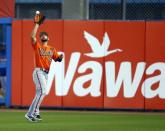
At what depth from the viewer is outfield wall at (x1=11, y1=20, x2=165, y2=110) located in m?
18.1

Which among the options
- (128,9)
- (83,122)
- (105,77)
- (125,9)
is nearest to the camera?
(83,122)

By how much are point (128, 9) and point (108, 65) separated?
304cm

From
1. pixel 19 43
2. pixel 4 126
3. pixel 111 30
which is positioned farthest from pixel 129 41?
pixel 4 126

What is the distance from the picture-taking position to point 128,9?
2062 cm

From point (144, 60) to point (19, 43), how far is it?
3514 mm

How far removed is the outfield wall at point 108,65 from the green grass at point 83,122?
947 mm

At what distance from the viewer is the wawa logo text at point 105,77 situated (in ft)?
59.5

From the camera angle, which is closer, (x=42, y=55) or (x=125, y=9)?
(x=42, y=55)

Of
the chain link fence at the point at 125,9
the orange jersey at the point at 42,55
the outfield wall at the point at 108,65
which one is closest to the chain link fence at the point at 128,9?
the chain link fence at the point at 125,9

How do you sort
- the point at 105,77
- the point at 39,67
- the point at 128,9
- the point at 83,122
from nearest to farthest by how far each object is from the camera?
the point at 39,67, the point at 83,122, the point at 105,77, the point at 128,9

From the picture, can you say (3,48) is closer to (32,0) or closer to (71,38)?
(71,38)

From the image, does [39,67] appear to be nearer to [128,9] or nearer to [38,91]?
[38,91]

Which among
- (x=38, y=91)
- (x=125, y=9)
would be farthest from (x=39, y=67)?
(x=125, y=9)

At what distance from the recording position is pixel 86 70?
719 inches
